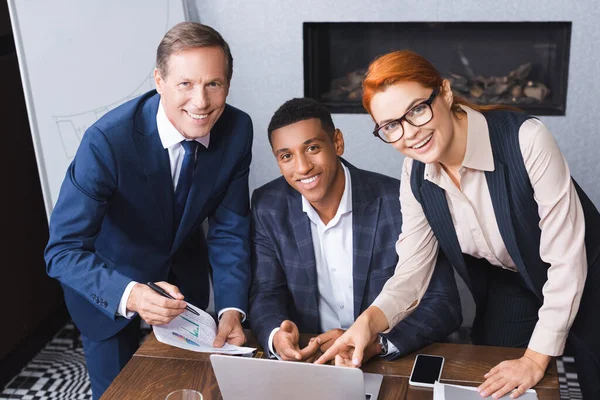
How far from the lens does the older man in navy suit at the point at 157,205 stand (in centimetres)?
184

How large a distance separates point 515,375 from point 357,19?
210cm

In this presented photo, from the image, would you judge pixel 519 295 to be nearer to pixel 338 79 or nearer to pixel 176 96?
pixel 176 96

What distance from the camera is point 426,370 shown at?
1.60 m

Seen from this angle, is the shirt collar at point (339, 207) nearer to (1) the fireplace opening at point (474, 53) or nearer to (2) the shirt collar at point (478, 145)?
(2) the shirt collar at point (478, 145)

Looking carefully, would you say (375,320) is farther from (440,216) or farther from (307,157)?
(307,157)

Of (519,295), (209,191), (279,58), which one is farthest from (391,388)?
(279,58)

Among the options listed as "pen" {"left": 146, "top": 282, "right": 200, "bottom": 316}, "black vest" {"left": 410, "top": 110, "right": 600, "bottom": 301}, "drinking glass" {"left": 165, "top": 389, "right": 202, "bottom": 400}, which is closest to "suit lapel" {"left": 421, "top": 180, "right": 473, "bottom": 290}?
"black vest" {"left": 410, "top": 110, "right": 600, "bottom": 301}

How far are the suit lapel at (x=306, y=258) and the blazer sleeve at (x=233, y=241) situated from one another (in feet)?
0.48

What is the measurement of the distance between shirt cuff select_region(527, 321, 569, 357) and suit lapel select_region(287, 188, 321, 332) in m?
0.65

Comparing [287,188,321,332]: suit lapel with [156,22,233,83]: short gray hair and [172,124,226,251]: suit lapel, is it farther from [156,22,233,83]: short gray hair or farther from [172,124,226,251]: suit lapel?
[156,22,233,83]: short gray hair

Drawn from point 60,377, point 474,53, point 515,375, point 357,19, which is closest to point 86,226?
point 515,375

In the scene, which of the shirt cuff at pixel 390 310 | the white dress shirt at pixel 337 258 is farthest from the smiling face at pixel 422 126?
the white dress shirt at pixel 337 258

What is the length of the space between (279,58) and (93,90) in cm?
90

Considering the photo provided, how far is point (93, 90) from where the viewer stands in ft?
9.36
